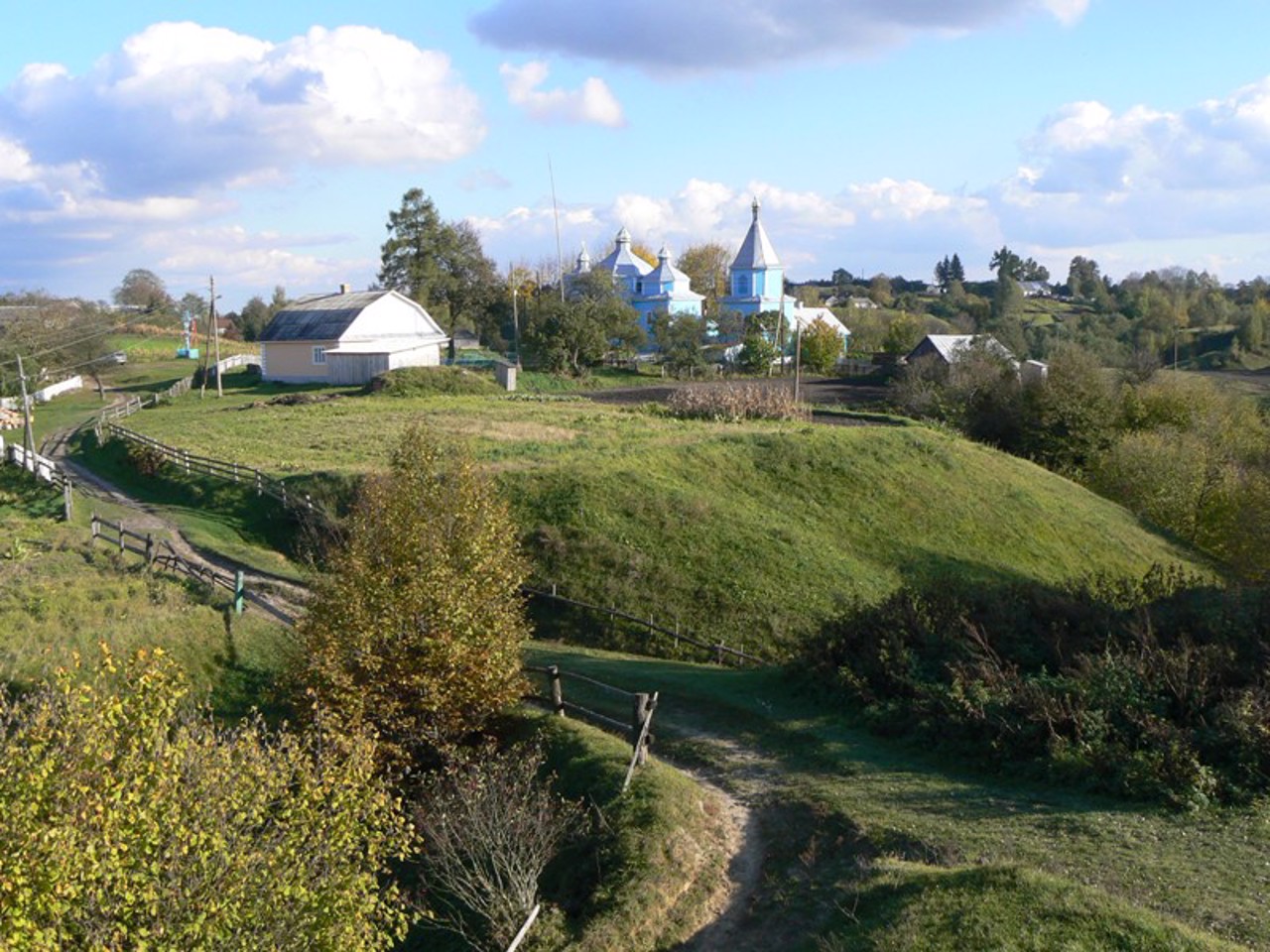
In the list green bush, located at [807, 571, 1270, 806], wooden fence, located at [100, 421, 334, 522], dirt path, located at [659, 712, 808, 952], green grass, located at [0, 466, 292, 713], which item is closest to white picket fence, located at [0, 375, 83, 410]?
wooden fence, located at [100, 421, 334, 522]

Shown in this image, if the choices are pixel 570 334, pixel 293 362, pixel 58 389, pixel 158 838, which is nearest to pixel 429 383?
pixel 293 362

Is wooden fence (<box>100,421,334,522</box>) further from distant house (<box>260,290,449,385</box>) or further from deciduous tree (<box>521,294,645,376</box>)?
deciduous tree (<box>521,294,645,376</box>)

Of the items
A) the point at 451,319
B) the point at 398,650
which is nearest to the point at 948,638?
the point at 398,650

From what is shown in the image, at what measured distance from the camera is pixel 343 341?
6488 cm

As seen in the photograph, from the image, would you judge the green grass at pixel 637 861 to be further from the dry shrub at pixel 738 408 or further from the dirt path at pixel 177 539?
the dry shrub at pixel 738 408

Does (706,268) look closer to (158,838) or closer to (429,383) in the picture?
(429,383)

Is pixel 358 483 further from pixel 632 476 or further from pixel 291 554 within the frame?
pixel 632 476

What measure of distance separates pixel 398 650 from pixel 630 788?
14.1ft

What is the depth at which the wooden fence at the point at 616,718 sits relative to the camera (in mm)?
15586

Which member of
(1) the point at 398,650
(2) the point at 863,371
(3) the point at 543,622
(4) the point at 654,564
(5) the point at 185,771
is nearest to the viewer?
(5) the point at 185,771

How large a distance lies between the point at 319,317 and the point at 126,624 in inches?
1898

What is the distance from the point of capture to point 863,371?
82812 mm

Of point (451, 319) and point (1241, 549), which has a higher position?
point (451, 319)

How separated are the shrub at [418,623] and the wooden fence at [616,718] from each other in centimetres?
89
